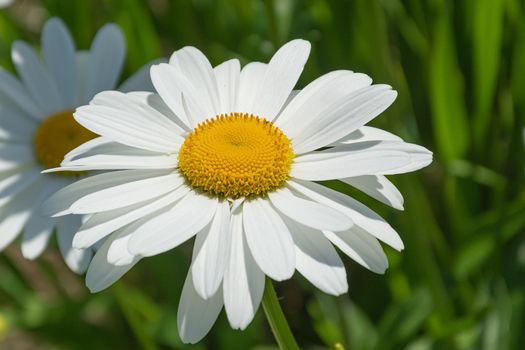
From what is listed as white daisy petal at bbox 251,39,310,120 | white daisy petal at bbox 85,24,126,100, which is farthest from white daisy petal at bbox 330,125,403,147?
white daisy petal at bbox 85,24,126,100

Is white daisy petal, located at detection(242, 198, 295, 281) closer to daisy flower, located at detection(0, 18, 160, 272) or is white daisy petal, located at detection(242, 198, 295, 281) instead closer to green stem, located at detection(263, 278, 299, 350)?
green stem, located at detection(263, 278, 299, 350)

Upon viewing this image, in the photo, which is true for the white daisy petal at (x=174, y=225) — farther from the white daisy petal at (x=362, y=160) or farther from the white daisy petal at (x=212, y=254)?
the white daisy petal at (x=362, y=160)

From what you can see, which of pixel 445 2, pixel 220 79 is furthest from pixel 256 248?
pixel 445 2

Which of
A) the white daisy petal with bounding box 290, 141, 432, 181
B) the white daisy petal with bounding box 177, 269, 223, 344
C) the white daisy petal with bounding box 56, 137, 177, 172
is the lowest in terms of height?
the white daisy petal with bounding box 177, 269, 223, 344

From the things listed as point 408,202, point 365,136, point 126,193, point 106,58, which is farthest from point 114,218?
point 408,202

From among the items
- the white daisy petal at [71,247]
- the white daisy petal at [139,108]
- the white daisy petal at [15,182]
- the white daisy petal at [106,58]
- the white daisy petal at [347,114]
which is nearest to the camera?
the white daisy petal at [347,114]

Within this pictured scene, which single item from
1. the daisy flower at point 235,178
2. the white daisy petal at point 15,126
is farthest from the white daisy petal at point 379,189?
the white daisy petal at point 15,126

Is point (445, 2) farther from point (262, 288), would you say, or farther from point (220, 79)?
point (262, 288)
